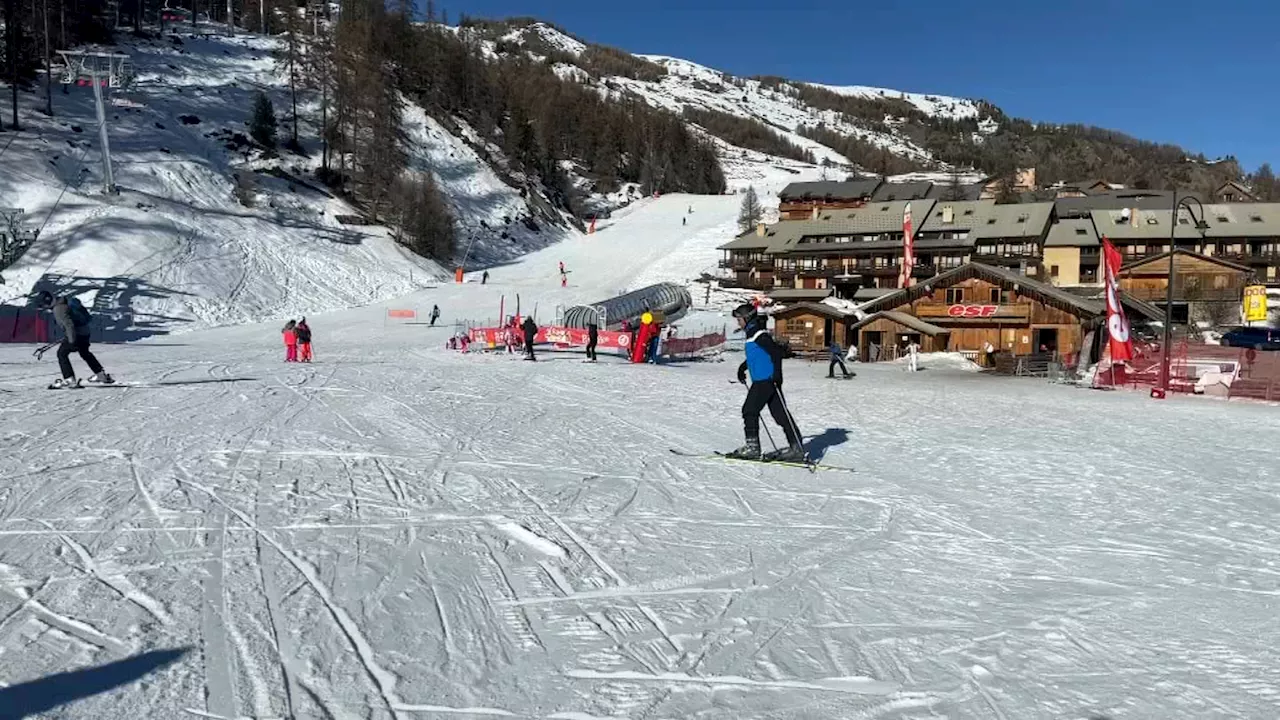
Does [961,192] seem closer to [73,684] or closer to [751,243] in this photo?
[751,243]

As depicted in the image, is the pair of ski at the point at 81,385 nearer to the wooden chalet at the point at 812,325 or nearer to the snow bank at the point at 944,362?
the snow bank at the point at 944,362

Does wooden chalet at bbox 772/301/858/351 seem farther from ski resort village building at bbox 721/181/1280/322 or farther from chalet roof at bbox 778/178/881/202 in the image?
chalet roof at bbox 778/178/881/202

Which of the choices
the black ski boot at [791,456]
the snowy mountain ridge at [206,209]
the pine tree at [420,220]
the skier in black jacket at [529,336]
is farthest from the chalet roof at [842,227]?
the black ski boot at [791,456]

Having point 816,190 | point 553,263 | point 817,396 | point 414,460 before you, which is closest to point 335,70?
point 553,263

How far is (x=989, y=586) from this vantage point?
4887 mm

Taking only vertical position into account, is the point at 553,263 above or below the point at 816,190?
below

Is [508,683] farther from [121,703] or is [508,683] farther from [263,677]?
[121,703]

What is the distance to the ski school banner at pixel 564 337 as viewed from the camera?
26.7 meters

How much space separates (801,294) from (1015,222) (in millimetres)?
15561

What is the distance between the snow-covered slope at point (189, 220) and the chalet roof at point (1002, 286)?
28724 millimetres

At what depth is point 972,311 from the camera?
3700 centimetres

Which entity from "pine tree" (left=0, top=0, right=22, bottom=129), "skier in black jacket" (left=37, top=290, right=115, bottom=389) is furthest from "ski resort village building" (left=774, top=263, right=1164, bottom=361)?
"pine tree" (left=0, top=0, right=22, bottom=129)

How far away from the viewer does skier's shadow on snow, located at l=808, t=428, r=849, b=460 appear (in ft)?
32.3

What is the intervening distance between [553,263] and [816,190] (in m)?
41.1
